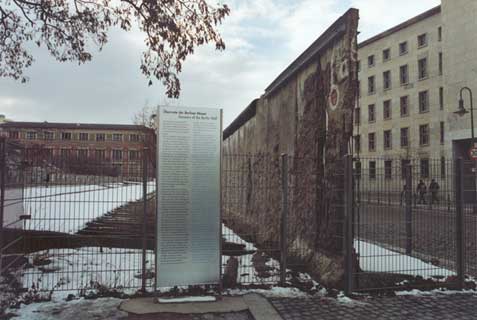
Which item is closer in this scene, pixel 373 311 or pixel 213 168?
pixel 373 311

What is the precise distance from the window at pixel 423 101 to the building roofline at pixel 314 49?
4244 cm

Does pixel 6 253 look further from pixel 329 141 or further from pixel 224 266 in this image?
pixel 329 141

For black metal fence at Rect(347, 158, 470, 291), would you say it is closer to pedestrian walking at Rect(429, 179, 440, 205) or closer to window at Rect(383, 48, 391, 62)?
pedestrian walking at Rect(429, 179, 440, 205)

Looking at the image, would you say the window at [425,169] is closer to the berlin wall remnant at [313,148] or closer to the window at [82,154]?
the berlin wall remnant at [313,148]

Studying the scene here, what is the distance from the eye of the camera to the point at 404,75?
52219 mm

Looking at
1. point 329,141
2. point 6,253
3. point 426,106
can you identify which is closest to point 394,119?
point 426,106

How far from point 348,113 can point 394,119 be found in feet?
163

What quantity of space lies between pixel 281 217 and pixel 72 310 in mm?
3831

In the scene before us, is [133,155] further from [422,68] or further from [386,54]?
[386,54]

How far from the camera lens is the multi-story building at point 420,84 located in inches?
1403

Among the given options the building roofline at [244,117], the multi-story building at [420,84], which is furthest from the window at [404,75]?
the building roofline at [244,117]

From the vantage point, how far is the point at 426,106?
48.4 meters

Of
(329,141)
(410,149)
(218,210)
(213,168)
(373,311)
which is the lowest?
(373,311)

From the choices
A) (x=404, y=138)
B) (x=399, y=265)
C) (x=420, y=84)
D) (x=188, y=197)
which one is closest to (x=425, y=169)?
(x=399, y=265)
